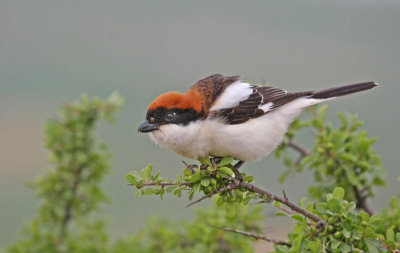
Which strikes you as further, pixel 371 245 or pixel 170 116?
pixel 170 116

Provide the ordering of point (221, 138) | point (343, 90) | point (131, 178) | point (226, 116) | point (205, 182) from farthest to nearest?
point (343, 90)
point (226, 116)
point (221, 138)
point (205, 182)
point (131, 178)

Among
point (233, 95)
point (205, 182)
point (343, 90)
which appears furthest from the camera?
point (343, 90)

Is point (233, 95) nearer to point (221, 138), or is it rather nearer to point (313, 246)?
point (221, 138)

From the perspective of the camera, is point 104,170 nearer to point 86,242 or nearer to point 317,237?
point 86,242

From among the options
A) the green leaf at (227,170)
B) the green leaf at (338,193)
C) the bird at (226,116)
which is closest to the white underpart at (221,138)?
the bird at (226,116)

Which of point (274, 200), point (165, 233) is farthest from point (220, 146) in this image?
point (165, 233)

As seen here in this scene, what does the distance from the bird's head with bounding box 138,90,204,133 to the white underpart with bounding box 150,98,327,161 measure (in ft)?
0.13

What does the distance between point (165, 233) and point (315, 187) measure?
4.26ft

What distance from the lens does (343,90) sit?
12.8 ft

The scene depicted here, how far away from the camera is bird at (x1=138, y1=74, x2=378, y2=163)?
3348 millimetres

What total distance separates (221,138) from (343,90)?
112 centimetres

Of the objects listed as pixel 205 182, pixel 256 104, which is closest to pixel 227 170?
pixel 205 182

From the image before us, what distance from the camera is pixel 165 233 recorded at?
427cm

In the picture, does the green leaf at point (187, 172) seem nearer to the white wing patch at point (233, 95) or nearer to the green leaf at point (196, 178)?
the green leaf at point (196, 178)
